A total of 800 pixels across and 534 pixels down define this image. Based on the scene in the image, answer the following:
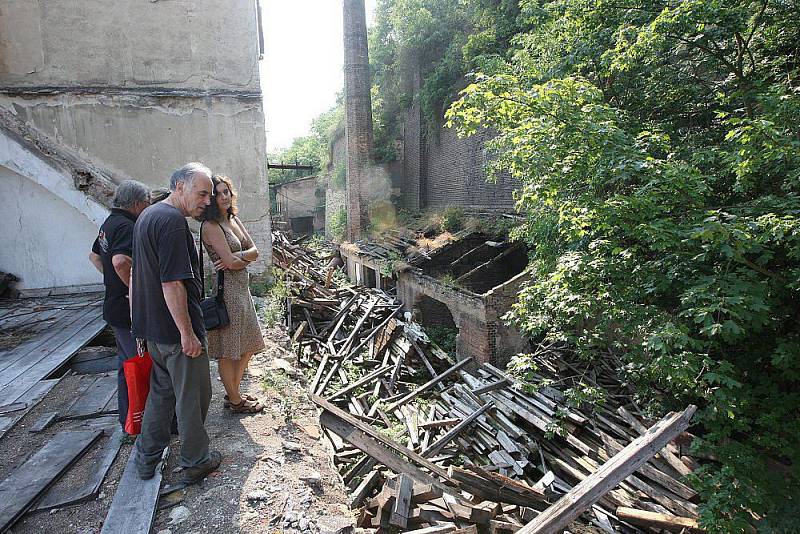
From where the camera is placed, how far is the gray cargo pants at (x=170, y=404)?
2764 millimetres

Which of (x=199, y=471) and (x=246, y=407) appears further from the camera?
(x=246, y=407)

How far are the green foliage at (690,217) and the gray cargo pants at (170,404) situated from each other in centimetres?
386

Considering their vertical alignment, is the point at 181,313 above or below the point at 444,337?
above

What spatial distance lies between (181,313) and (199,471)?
43.5 inches

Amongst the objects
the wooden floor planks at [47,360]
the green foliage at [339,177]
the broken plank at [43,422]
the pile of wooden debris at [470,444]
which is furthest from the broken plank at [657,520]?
the green foliage at [339,177]

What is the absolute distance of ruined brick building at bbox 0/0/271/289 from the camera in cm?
667

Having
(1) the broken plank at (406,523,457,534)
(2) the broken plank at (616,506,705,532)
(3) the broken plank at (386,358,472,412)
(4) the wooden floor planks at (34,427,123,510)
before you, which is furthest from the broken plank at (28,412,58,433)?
(2) the broken plank at (616,506,705,532)

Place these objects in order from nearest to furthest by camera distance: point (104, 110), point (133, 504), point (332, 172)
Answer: point (133, 504) < point (104, 110) < point (332, 172)

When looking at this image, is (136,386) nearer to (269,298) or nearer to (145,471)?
(145,471)

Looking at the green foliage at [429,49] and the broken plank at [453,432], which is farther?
the green foliage at [429,49]

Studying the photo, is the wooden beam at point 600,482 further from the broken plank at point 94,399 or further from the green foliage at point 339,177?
the green foliage at point 339,177

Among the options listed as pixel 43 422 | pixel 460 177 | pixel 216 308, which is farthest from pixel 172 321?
pixel 460 177

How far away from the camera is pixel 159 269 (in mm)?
2676

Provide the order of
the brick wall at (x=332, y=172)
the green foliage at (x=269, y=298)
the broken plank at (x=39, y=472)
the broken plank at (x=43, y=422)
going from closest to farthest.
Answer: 1. the broken plank at (x=39, y=472)
2. the broken plank at (x=43, y=422)
3. the green foliage at (x=269, y=298)
4. the brick wall at (x=332, y=172)
